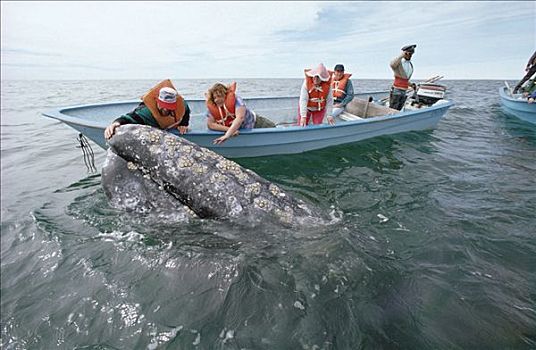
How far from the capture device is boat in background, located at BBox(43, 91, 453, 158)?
6359 mm

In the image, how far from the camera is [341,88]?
1030 centimetres

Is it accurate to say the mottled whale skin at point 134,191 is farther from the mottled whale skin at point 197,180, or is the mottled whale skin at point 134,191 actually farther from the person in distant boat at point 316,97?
the person in distant boat at point 316,97

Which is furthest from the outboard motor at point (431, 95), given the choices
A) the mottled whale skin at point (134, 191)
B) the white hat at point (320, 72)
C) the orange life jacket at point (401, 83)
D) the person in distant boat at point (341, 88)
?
the mottled whale skin at point (134, 191)

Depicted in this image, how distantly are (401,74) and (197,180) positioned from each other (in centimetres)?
889

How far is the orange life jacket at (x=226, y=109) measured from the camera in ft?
20.7

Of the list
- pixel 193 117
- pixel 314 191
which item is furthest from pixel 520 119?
pixel 193 117

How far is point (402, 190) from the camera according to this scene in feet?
20.4

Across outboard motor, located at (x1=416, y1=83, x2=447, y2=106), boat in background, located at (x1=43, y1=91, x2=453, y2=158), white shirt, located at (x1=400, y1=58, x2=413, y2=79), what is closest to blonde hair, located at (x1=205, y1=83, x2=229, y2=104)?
boat in background, located at (x1=43, y1=91, x2=453, y2=158)

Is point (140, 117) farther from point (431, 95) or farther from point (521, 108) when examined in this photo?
point (521, 108)

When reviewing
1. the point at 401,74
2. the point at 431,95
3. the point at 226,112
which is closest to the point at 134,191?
the point at 226,112

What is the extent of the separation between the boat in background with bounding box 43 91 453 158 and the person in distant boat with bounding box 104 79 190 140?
1.45ft

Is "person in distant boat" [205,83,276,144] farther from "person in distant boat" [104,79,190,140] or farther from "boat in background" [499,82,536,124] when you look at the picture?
"boat in background" [499,82,536,124]

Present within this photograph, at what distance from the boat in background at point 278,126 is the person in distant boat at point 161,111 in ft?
1.45

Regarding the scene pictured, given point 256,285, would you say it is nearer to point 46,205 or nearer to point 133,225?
point 133,225
